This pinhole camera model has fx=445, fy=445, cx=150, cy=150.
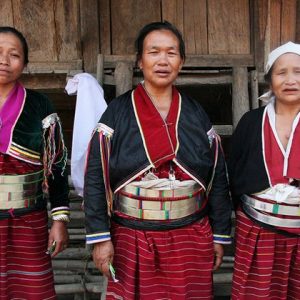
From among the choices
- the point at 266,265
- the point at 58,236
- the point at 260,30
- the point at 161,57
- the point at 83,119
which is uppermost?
the point at 260,30

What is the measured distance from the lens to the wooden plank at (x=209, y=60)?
357 centimetres

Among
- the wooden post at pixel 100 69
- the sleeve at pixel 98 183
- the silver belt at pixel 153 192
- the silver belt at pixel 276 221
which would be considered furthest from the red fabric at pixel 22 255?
the silver belt at pixel 276 221

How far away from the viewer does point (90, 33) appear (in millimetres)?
3590

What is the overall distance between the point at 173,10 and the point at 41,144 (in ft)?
5.84

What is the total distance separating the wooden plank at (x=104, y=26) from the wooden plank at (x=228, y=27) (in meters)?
0.82

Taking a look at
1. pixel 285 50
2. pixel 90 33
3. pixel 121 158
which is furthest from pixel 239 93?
pixel 121 158

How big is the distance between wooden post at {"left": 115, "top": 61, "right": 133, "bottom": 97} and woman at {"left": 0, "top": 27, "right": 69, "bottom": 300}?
0.84 metres

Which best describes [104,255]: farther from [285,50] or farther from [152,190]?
[285,50]

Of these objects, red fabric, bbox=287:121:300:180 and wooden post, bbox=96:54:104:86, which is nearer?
red fabric, bbox=287:121:300:180

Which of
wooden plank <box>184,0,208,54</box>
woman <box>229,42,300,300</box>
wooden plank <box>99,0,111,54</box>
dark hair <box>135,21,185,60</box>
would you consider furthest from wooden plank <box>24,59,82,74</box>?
woman <box>229,42,300,300</box>

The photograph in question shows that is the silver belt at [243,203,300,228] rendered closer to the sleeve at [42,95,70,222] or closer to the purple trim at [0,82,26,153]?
the sleeve at [42,95,70,222]

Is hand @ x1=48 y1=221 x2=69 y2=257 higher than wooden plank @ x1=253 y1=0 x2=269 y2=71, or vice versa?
wooden plank @ x1=253 y1=0 x2=269 y2=71

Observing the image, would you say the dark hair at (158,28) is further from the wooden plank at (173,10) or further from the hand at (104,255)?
the wooden plank at (173,10)

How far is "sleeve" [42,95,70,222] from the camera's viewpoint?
8.27 feet
